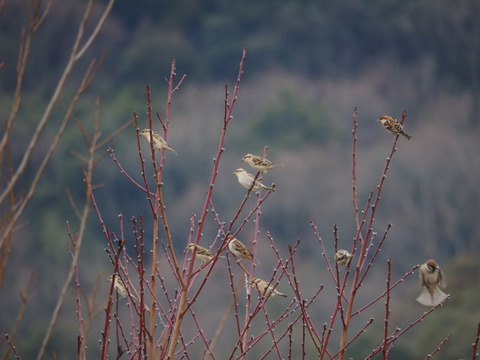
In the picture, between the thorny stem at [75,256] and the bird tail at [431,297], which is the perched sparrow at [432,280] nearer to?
the bird tail at [431,297]

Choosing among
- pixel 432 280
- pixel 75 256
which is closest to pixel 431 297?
pixel 432 280

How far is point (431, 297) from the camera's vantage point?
269cm

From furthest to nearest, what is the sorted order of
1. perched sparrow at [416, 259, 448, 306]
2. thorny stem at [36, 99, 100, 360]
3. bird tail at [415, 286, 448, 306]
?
perched sparrow at [416, 259, 448, 306] → bird tail at [415, 286, 448, 306] → thorny stem at [36, 99, 100, 360]

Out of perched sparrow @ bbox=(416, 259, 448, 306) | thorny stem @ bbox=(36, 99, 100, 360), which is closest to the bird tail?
perched sparrow @ bbox=(416, 259, 448, 306)

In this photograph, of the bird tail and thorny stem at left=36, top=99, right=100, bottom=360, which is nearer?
thorny stem at left=36, top=99, right=100, bottom=360

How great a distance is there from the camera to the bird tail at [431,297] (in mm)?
2606

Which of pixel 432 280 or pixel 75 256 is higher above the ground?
pixel 432 280

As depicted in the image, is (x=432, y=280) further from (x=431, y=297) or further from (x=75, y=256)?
(x=75, y=256)

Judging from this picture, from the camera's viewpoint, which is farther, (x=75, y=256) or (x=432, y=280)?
(x=432, y=280)

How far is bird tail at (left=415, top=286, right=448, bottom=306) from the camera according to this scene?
261cm

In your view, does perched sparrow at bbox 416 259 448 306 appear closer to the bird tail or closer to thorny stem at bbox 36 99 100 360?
the bird tail

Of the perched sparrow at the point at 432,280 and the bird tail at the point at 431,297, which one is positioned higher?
the perched sparrow at the point at 432,280

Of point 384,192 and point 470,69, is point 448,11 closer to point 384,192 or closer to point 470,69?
point 470,69

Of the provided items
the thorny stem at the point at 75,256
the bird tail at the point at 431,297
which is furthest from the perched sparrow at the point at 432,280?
the thorny stem at the point at 75,256
